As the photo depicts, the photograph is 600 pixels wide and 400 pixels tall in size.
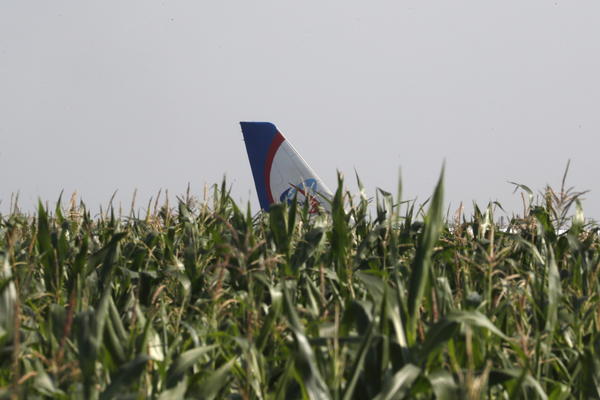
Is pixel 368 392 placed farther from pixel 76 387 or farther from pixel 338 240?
pixel 338 240

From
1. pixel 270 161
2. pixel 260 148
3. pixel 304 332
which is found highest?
pixel 260 148

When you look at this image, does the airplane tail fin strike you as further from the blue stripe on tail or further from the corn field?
the corn field

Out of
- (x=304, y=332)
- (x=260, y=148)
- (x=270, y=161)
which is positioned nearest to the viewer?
(x=304, y=332)

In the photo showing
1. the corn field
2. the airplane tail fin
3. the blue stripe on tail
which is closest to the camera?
the corn field

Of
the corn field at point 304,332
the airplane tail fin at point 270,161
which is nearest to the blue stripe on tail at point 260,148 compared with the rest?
the airplane tail fin at point 270,161

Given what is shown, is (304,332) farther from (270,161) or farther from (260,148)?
(260,148)

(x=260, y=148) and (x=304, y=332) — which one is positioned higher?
(x=260, y=148)

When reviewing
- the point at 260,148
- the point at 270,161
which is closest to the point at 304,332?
the point at 270,161

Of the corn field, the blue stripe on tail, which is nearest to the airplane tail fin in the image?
the blue stripe on tail

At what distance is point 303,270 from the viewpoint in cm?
539

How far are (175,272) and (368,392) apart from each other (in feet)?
9.65

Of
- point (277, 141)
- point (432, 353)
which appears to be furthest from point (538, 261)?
point (277, 141)

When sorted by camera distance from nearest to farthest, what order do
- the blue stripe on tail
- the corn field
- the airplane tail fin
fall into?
the corn field, the airplane tail fin, the blue stripe on tail

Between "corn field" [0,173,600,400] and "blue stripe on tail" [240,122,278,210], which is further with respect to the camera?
"blue stripe on tail" [240,122,278,210]
